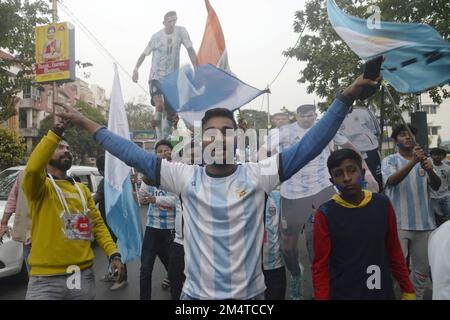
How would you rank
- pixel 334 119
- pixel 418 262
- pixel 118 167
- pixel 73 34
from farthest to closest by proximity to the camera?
1. pixel 73 34
2. pixel 418 262
3. pixel 118 167
4. pixel 334 119

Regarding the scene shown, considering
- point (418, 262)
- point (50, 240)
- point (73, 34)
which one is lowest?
point (418, 262)

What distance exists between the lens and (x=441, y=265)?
5.57ft

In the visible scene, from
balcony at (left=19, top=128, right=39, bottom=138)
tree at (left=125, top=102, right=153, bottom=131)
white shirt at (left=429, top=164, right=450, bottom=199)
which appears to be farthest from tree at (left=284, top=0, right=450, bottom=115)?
balcony at (left=19, top=128, right=39, bottom=138)

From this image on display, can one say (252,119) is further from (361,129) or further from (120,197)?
(120,197)

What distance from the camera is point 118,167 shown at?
356cm

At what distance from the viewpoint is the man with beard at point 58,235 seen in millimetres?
2643

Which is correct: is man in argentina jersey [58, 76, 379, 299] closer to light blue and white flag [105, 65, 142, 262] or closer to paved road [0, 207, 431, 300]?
light blue and white flag [105, 65, 142, 262]

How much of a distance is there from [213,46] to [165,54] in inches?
39.5

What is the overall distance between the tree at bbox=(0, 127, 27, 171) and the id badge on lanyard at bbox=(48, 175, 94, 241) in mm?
11241

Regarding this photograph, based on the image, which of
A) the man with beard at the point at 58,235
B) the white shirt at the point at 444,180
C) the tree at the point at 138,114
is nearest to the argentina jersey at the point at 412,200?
the white shirt at the point at 444,180

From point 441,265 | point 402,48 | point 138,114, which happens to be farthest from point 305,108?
point 138,114
